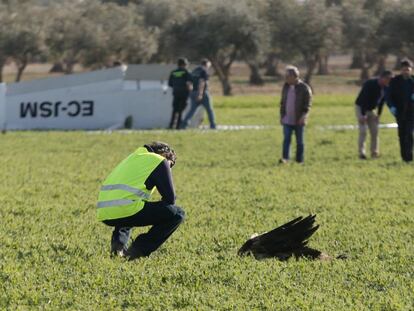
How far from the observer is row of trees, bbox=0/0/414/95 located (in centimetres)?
6925

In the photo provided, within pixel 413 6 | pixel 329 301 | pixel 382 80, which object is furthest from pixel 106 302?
pixel 413 6

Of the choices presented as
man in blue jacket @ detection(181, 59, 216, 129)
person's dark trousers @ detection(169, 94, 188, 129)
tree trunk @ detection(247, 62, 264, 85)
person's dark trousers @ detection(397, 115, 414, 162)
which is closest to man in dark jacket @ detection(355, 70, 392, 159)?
person's dark trousers @ detection(397, 115, 414, 162)

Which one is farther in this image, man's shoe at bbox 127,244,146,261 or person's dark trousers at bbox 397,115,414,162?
person's dark trousers at bbox 397,115,414,162

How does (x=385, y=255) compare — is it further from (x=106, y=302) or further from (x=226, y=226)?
(x=106, y=302)

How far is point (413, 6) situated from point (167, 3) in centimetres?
1983

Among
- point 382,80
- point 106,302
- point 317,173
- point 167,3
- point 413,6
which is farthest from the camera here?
point 167,3

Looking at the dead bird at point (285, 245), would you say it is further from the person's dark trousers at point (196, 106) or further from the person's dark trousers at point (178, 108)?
the person's dark trousers at point (196, 106)

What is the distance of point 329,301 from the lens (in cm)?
692

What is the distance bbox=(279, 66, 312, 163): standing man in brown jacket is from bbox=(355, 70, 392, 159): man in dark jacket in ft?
4.29

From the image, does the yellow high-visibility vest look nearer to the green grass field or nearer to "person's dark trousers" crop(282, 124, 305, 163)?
the green grass field

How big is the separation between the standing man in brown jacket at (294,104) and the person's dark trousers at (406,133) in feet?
5.35

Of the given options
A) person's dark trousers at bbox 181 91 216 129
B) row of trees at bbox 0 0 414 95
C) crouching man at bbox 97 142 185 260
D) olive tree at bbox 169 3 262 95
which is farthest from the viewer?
row of trees at bbox 0 0 414 95

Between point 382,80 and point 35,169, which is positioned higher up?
point 382,80

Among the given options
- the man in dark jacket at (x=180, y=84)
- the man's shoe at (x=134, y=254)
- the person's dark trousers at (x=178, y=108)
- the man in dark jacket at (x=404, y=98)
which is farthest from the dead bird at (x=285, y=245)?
the person's dark trousers at (x=178, y=108)
